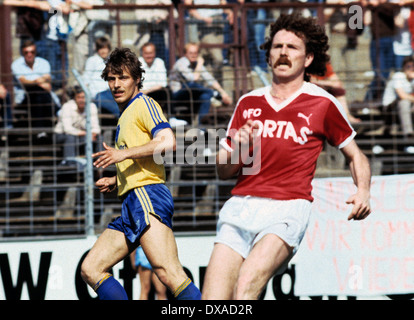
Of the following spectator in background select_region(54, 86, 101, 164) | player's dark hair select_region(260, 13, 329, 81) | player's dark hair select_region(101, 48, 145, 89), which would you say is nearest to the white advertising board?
spectator in background select_region(54, 86, 101, 164)

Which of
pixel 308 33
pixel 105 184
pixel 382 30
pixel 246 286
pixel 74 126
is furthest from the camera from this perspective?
pixel 382 30

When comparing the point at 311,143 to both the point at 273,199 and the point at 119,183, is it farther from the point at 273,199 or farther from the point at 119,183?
the point at 119,183

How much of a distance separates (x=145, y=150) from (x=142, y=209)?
48 centimetres

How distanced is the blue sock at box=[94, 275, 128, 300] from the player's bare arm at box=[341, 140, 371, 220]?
79.0 inches

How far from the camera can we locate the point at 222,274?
5.05 m

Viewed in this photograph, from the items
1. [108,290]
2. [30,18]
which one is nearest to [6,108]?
[30,18]

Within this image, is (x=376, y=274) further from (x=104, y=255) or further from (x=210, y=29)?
(x=210, y=29)

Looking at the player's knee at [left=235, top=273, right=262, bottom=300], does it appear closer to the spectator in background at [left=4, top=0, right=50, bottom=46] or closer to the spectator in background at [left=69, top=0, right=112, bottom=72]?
the spectator in background at [left=69, top=0, right=112, bottom=72]

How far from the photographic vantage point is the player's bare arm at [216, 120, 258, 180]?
5.01m

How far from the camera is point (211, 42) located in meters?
12.9

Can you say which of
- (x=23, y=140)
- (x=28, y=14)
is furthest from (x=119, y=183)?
(x=28, y=14)

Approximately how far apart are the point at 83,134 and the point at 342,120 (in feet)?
18.7

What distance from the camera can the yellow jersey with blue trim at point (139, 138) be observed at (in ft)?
20.8

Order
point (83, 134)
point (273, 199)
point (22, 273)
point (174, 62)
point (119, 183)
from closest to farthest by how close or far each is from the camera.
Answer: point (273, 199)
point (119, 183)
point (22, 273)
point (83, 134)
point (174, 62)
